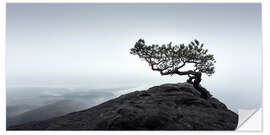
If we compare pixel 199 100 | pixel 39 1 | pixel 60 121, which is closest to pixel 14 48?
pixel 39 1

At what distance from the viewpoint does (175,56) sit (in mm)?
5000

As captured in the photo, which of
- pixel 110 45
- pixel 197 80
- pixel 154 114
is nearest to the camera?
pixel 154 114

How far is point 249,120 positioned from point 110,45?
8.92 ft

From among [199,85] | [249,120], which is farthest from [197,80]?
[249,120]

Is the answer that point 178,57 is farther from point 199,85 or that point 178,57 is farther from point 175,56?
point 199,85

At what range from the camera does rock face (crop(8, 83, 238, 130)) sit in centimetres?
449

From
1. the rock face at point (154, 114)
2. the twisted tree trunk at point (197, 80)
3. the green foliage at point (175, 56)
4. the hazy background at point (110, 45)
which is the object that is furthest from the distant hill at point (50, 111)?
the twisted tree trunk at point (197, 80)

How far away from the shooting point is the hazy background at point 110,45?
5.45 metres

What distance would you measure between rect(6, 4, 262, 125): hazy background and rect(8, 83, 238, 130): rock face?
0.48m

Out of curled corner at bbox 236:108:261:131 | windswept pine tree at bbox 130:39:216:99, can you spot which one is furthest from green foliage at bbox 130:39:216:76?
curled corner at bbox 236:108:261:131

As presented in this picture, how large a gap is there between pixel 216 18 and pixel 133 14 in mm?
1481

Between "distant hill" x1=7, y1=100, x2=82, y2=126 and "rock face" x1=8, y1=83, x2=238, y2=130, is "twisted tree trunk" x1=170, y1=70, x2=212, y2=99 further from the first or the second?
"distant hill" x1=7, y1=100, x2=82, y2=126

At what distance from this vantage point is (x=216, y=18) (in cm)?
557

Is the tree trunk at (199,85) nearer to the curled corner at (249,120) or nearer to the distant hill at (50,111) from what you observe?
the curled corner at (249,120)
